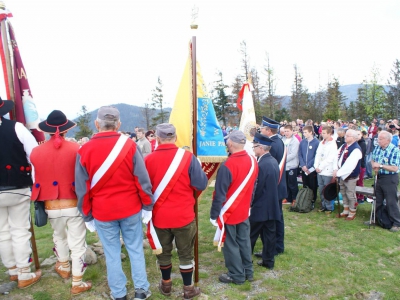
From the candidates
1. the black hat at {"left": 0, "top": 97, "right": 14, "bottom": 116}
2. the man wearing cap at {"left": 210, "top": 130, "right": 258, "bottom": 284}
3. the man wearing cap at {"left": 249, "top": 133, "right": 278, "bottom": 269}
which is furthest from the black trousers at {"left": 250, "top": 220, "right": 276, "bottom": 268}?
the black hat at {"left": 0, "top": 97, "right": 14, "bottom": 116}

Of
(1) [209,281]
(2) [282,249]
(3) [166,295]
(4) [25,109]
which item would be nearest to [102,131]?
(4) [25,109]

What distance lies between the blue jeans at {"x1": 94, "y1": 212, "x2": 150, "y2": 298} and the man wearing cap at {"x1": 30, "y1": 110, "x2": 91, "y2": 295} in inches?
21.2

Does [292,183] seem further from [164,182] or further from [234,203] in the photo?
[164,182]

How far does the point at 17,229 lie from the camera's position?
3930mm

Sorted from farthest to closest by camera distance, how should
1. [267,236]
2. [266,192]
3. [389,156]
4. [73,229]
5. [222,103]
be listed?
[222,103], [389,156], [267,236], [266,192], [73,229]

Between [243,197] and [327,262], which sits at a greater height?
[243,197]

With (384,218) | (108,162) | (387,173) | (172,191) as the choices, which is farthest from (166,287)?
(384,218)

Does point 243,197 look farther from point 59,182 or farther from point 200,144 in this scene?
point 59,182

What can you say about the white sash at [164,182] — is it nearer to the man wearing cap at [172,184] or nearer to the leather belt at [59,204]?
the man wearing cap at [172,184]

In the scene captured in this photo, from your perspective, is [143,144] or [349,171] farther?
[143,144]

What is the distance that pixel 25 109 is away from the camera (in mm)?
4316

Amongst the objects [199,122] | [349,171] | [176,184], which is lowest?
[349,171]

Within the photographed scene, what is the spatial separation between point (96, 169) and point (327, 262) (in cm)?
406

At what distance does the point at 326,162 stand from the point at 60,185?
6172 mm
